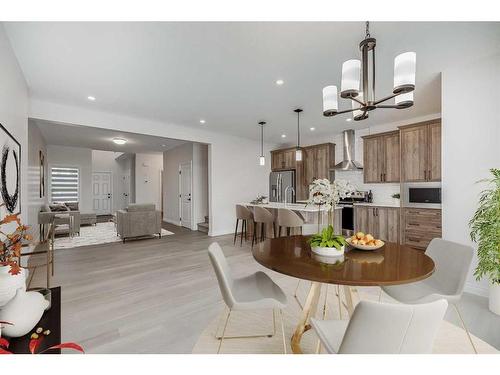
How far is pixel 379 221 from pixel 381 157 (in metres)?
1.36

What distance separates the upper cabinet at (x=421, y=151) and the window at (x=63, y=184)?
10092mm

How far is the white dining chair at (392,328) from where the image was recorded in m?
0.88

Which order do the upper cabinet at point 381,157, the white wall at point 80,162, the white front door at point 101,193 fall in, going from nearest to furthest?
the upper cabinet at point 381,157
the white wall at point 80,162
the white front door at point 101,193

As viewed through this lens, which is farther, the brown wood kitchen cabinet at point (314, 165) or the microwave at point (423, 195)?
the brown wood kitchen cabinet at point (314, 165)

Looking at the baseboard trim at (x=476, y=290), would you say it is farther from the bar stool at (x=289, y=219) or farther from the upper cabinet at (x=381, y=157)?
the upper cabinet at (x=381, y=157)

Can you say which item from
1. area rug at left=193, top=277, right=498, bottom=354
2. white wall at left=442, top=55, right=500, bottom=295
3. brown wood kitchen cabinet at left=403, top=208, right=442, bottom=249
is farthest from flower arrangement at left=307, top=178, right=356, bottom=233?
brown wood kitchen cabinet at left=403, top=208, right=442, bottom=249

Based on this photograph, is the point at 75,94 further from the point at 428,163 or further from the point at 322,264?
the point at 428,163

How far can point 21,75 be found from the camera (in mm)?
2965

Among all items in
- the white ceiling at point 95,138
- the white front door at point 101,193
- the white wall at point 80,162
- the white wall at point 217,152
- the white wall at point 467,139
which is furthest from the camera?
the white front door at point 101,193

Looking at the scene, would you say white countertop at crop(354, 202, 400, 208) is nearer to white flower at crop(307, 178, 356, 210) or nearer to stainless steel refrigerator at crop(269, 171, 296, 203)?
stainless steel refrigerator at crop(269, 171, 296, 203)

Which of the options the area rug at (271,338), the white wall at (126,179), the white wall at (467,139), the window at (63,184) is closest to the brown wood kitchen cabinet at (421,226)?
the white wall at (467,139)

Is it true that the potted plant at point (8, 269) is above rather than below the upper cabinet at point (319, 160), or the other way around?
below

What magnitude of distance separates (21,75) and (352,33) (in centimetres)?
389

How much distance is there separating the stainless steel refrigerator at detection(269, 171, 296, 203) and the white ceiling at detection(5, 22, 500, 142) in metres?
2.85
